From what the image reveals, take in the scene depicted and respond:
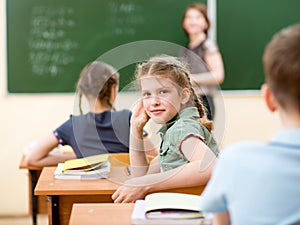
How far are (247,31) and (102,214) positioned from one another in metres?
3.34

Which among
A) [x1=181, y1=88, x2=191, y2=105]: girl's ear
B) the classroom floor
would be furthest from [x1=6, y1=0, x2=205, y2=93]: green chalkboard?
[x1=181, y1=88, x2=191, y2=105]: girl's ear

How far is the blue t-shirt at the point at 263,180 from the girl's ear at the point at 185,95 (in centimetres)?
114

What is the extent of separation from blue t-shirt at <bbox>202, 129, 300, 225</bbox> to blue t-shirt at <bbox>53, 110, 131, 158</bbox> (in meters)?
1.84

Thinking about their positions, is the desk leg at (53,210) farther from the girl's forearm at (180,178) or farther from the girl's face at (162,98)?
the girl's face at (162,98)

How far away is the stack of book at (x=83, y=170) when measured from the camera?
8.95 feet

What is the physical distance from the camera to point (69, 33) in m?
4.95

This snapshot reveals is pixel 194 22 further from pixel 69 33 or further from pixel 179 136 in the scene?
pixel 179 136

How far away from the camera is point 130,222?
6.15ft

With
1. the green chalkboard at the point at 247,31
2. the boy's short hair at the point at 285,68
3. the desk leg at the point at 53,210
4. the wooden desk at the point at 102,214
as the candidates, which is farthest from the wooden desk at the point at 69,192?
the green chalkboard at the point at 247,31

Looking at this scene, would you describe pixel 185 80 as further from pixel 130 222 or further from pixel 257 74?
pixel 257 74

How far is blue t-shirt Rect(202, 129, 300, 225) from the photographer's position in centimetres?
133

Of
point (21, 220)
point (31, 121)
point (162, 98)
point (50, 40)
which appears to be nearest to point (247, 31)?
point (50, 40)

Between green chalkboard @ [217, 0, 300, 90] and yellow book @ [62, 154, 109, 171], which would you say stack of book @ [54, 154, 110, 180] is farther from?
green chalkboard @ [217, 0, 300, 90]

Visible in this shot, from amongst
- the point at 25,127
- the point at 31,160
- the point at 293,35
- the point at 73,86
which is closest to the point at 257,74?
the point at 73,86
